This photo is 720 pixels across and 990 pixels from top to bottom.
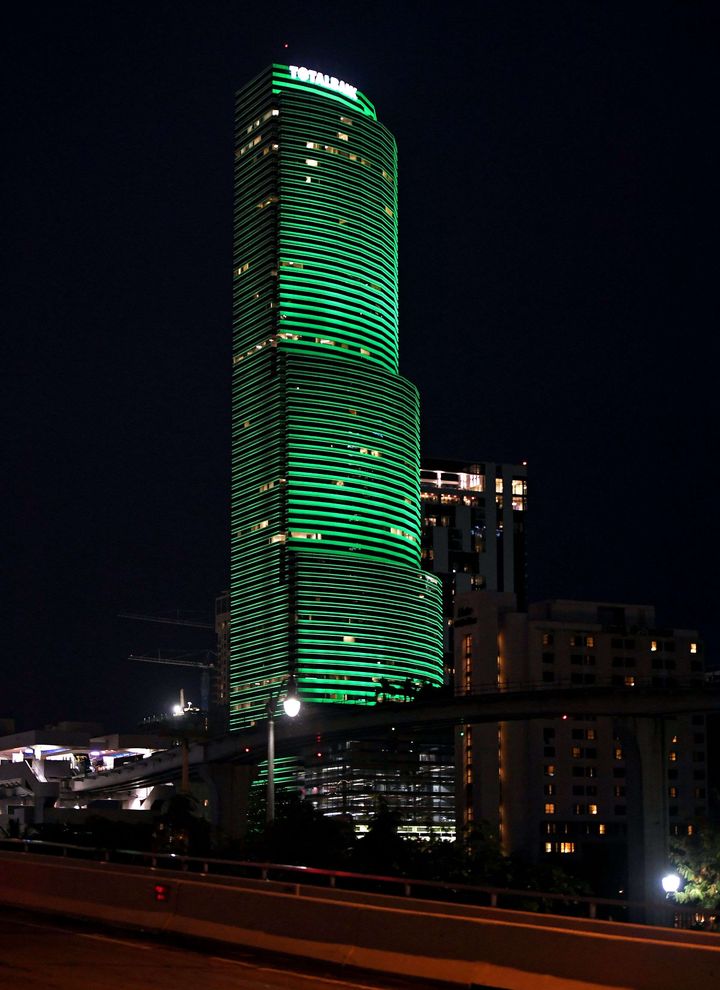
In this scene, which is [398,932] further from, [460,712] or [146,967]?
[460,712]

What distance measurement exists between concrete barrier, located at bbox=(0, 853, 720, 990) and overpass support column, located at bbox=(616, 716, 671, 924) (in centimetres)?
10362

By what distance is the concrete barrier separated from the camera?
1766 centimetres

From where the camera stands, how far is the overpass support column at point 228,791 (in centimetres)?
16262

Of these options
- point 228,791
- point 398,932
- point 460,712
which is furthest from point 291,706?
point 228,791

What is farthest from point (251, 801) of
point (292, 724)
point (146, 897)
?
point (146, 897)

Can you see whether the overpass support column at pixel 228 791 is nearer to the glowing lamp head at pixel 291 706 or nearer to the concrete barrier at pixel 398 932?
the glowing lamp head at pixel 291 706

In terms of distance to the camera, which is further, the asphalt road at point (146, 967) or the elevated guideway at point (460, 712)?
the elevated guideway at point (460, 712)

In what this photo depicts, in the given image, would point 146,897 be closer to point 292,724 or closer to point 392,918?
point 392,918

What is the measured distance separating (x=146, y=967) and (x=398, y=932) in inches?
156

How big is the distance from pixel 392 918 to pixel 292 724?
506ft

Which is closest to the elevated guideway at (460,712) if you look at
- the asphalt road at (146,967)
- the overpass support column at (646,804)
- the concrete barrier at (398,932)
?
the overpass support column at (646,804)

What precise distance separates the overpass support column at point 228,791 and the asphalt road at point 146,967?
13702 centimetres

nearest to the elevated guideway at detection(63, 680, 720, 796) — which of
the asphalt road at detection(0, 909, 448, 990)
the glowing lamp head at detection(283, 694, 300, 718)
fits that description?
the glowing lamp head at detection(283, 694, 300, 718)

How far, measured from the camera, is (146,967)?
21625 mm
